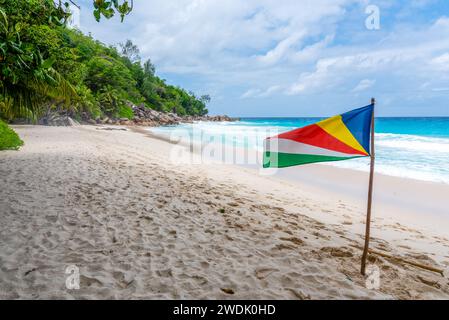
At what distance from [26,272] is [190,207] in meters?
2.85

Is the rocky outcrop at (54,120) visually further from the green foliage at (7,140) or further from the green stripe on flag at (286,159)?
the green stripe on flag at (286,159)

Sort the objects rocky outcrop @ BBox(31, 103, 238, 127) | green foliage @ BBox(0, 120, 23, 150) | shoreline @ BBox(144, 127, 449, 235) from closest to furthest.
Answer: shoreline @ BBox(144, 127, 449, 235) → green foliage @ BBox(0, 120, 23, 150) → rocky outcrop @ BBox(31, 103, 238, 127)

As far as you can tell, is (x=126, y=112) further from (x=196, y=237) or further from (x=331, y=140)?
(x=331, y=140)

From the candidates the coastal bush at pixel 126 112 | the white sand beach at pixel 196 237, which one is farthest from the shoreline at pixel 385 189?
the coastal bush at pixel 126 112

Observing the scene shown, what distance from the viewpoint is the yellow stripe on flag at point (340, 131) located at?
3102 mm

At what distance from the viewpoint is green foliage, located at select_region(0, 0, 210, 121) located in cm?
301

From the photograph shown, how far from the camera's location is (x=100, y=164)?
851 cm

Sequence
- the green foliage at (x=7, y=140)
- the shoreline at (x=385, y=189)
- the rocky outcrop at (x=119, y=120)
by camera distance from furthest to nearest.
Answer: the rocky outcrop at (x=119, y=120), the green foliage at (x=7, y=140), the shoreline at (x=385, y=189)

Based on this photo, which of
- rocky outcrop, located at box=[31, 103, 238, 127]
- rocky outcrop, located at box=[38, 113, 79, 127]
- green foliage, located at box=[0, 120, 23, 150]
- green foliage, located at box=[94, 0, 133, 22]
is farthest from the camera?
rocky outcrop, located at box=[31, 103, 238, 127]

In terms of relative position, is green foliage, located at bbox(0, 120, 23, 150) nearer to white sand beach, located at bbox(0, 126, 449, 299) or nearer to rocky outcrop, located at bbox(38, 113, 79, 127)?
white sand beach, located at bbox(0, 126, 449, 299)

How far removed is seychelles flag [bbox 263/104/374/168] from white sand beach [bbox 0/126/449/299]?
1304 mm

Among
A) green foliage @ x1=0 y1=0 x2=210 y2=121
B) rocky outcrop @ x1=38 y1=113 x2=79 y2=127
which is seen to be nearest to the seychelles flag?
green foliage @ x1=0 y1=0 x2=210 y2=121

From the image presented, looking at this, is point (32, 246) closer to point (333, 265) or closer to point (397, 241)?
point (333, 265)
